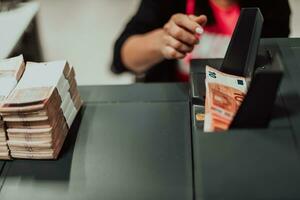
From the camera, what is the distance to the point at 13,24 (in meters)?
1.38

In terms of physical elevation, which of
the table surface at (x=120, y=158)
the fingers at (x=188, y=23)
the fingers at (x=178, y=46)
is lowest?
the table surface at (x=120, y=158)

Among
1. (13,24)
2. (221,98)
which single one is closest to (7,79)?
(221,98)

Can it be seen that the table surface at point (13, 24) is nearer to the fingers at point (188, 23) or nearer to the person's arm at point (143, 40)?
the person's arm at point (143, 40)

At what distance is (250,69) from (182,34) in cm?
20

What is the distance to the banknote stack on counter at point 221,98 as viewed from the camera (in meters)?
0.59

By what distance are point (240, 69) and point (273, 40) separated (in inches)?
4.8

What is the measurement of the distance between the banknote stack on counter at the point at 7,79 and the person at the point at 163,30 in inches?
15.2

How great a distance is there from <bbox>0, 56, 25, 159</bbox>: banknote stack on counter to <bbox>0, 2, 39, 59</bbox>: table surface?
484mm

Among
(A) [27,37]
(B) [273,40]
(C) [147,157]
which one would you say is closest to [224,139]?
(C) [147,157]

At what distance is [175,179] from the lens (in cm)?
63

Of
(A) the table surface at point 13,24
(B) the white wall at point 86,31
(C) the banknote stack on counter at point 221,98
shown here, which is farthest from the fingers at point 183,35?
(B) the white wall at point 86,31

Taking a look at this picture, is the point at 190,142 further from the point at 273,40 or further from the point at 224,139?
the point at 273,40

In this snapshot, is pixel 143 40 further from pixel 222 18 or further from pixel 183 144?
pixel 183 144

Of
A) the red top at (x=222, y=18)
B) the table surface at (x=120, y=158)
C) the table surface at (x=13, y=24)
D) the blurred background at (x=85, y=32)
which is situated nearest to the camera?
the table surface at (x=120, y=158)
